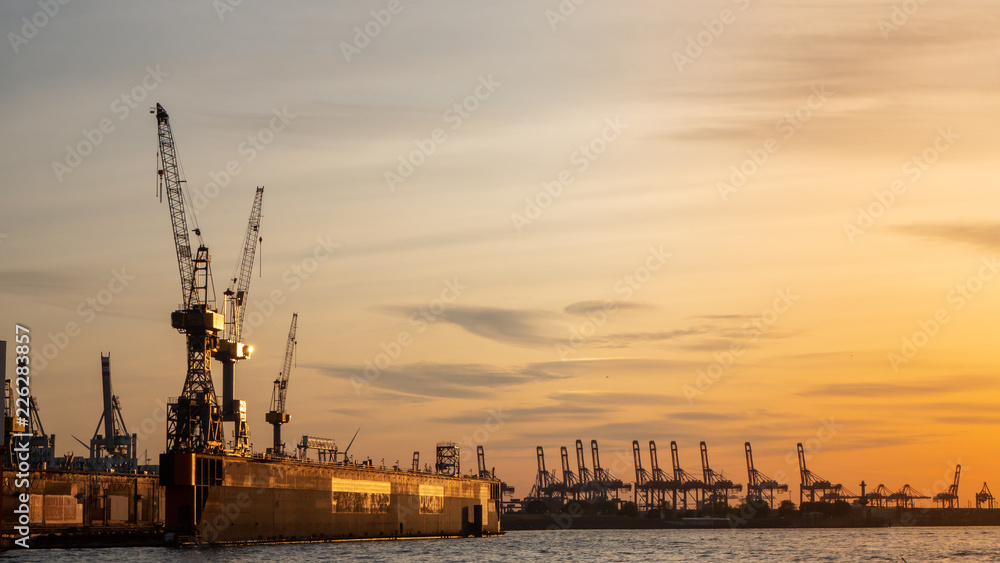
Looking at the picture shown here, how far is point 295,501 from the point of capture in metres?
126

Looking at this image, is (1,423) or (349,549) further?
(349,549)

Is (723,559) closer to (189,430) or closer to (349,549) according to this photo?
(349,549)

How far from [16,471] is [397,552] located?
130 feet

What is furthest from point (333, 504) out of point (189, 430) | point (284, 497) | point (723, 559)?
point (723, 559)

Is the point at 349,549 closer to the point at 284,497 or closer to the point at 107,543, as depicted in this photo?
the point at 284,497

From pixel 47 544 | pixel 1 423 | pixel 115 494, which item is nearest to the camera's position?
pixel 1 423

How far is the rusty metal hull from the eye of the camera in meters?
112

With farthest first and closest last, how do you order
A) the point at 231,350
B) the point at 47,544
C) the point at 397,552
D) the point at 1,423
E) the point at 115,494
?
the point at 231,350 < the point at 115,494 < the point at 397,552 < the point at 47,544 < the point at 1,423

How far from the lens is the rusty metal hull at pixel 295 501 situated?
11212cm

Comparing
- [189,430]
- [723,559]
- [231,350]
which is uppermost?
[231,350]

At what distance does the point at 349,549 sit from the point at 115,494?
28375 mm

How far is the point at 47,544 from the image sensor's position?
360ft

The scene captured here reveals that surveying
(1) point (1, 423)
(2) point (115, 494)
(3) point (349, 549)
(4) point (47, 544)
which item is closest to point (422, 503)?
(3) point (349, 549)

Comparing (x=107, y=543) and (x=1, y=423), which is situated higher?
(x=1, y=423)
